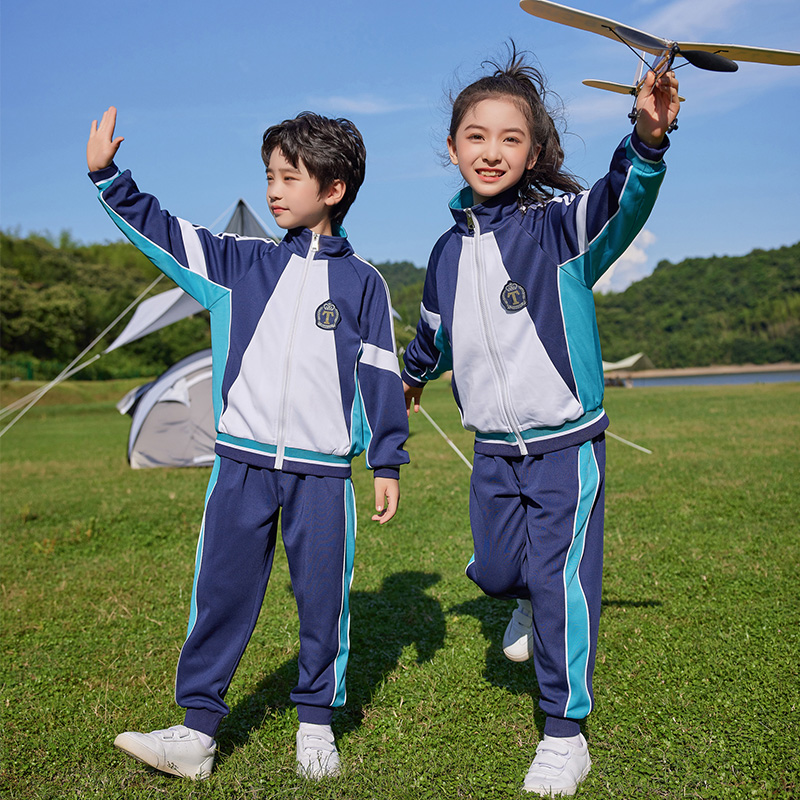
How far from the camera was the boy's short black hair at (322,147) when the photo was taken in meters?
2.40

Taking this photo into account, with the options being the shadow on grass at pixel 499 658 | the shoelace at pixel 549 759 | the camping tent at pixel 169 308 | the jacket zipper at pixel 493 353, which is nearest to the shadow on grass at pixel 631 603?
the shadow on grass at pixel 499 658

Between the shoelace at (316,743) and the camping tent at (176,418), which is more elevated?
the camping tent at (176,418)

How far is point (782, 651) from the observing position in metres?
3.00

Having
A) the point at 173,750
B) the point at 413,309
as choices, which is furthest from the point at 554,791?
the point at 413,309

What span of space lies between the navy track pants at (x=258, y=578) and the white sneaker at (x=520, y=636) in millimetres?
695

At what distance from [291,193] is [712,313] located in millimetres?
71904

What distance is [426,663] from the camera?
3107 mm

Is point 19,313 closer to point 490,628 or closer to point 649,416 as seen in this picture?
point 649,416

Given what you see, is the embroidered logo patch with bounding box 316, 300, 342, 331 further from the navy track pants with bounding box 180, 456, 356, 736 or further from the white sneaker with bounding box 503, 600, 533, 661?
the white sneaker with bounding box 503, 600, 533, 661

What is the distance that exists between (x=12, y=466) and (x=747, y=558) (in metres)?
9.39

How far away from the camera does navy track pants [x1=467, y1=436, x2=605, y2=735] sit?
7.33 ft

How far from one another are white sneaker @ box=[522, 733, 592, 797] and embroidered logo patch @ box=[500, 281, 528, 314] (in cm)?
123

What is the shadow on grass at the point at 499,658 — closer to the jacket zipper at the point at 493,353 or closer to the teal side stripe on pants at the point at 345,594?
the teal side stripe on pants at the point at 345,594

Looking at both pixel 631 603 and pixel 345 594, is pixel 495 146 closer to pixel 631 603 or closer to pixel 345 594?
pixel 345 594
